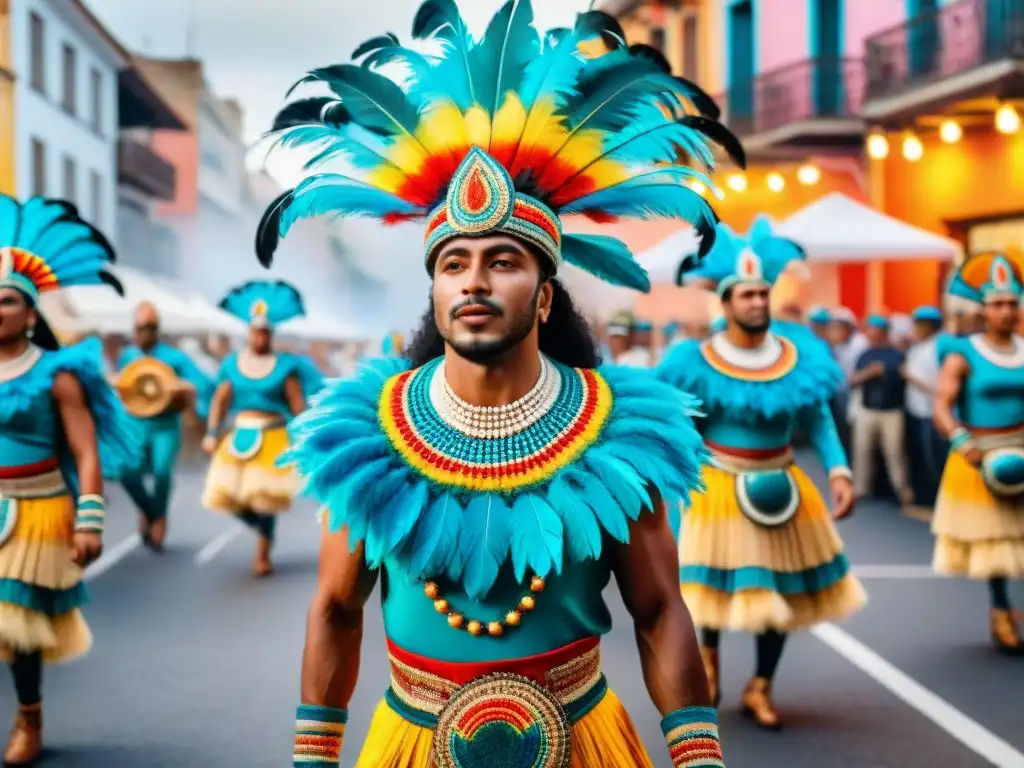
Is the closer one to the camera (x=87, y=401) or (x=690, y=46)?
(x=87, y=401)

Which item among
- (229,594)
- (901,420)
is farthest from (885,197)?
(229,594)

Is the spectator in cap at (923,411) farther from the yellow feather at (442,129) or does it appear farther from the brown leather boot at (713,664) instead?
the yellow feather at (442,129)

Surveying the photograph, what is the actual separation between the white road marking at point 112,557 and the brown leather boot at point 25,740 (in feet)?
14.3

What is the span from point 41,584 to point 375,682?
2010mm

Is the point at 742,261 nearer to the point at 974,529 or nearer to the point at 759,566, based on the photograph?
the point at 759,566

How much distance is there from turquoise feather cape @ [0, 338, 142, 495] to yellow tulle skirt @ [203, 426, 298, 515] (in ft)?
12.6

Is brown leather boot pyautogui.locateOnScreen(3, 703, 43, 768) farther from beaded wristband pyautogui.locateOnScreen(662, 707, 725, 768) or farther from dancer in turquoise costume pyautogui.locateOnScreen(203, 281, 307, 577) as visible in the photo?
dancer in turquoise costume pyautogui.locateOnScreen(203, 281, 307, 577)

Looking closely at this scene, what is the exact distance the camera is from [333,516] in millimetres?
3098

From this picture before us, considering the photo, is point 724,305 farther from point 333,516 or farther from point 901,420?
point 901,420

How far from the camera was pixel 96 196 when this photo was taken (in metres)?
36.6

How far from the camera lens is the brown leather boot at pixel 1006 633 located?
786cm

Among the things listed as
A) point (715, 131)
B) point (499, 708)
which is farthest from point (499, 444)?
point (715, 131)

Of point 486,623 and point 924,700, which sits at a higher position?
point 486,623

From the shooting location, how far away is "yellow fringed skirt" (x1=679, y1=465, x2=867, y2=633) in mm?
6359
